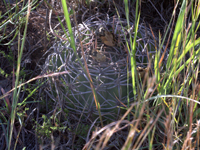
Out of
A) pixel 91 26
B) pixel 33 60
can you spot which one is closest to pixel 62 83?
pixel 91 26

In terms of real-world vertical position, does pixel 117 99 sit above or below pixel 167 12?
below

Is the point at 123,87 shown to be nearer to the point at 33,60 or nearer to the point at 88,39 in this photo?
the point at 88,39

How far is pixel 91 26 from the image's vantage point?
3.93 feet

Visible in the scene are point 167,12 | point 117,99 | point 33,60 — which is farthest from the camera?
point 167,12

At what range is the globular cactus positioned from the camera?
98 centimetres

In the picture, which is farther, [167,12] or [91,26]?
[167,12]

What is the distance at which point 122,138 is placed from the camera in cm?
105

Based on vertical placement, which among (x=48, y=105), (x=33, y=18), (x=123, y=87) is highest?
(x=33, y=18)

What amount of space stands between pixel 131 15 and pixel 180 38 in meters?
0.86

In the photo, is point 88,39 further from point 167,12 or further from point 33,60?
point 167,12

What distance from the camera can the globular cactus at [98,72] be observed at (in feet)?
3.23

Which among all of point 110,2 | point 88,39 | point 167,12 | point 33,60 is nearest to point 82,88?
point 88,39

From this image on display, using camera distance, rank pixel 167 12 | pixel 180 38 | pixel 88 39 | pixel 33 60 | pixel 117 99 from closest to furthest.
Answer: pixel 180 38 < pixel 117 99 < pixel 88 39 < pixel 33 60 < pixel 167 12

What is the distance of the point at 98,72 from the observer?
98cm
